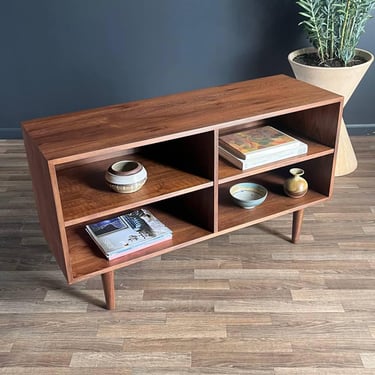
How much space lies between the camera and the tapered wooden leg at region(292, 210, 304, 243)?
1.77m

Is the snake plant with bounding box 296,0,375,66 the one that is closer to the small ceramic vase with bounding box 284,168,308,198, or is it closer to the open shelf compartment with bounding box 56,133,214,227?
the small ceramic vase with bounding box 284,168,308,198

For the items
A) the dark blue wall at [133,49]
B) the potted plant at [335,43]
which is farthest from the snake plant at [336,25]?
the dark blue wall at [133,49]

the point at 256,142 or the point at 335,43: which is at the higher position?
the point at 335,43

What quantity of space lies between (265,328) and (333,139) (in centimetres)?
65

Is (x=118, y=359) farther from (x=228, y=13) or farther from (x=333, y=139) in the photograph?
(x=228, y=13)

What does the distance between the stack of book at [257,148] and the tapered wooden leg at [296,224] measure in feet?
0.87

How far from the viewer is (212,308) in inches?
60.9

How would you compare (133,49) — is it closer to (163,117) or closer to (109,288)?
(163,117)

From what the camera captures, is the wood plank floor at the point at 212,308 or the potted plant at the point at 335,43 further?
the potted plant at the point at 335,43

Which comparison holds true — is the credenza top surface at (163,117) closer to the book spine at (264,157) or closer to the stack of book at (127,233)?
the book spine at (264,157)

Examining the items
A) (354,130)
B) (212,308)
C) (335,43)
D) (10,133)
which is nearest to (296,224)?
(212,308)

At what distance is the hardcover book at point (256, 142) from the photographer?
1.53 meters

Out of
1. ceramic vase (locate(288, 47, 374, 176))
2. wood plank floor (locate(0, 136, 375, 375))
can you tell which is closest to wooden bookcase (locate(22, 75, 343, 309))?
wood plank floor (locate(0, 136, 375, 375))

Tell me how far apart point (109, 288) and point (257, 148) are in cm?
63
